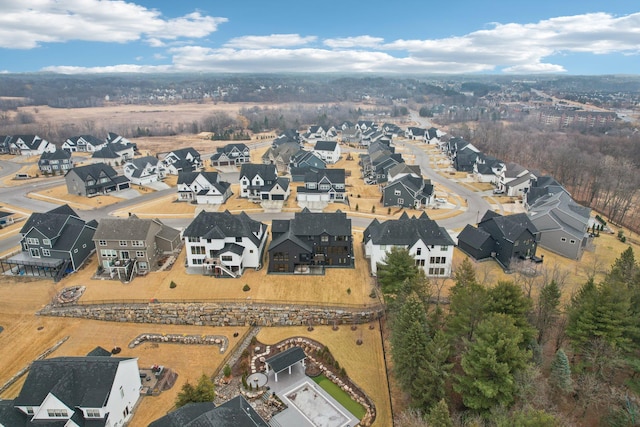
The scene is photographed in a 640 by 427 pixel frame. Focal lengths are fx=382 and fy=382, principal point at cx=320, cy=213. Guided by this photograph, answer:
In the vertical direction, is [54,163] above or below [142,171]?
below

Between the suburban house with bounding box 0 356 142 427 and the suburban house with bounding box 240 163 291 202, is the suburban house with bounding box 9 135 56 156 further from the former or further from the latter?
the suburban house with bounding box 0 356 142 427

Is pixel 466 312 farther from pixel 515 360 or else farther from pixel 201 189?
pixel 201 189

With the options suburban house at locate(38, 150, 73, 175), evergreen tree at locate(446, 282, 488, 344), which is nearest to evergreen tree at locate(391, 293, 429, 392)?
evergreen tree at locate(446, 282, 488, 344)

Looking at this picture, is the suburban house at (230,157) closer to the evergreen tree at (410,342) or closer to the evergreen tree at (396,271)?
the evergreen tree at (396,271)

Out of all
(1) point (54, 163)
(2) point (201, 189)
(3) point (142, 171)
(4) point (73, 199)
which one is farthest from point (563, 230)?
(1) point (54, 163)

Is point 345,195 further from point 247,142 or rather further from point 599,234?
point 247,142

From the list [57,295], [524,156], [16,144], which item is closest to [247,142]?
[16,144]
